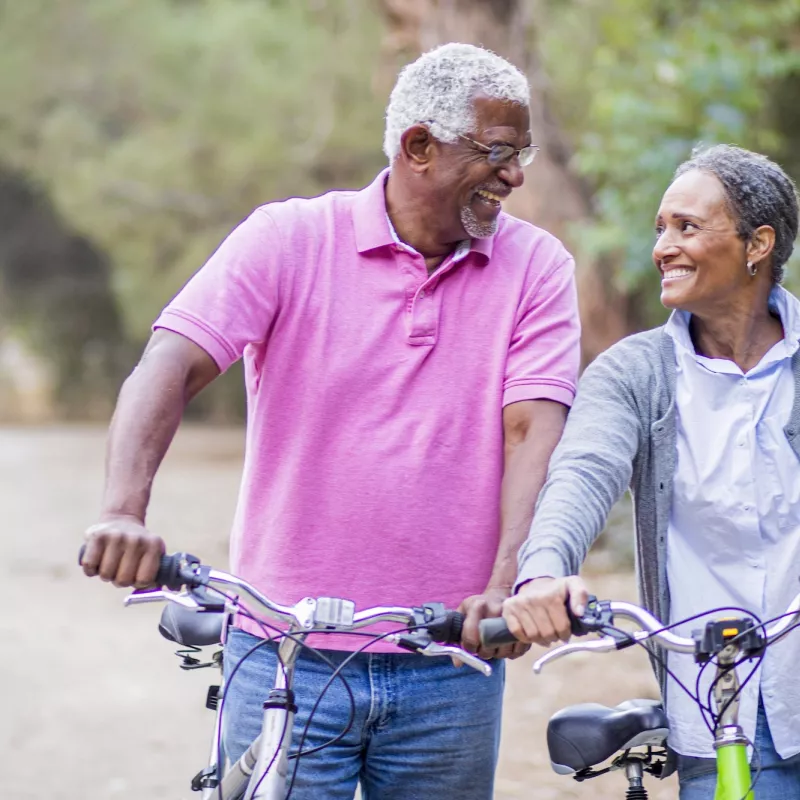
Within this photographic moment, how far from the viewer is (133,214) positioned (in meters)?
22.1

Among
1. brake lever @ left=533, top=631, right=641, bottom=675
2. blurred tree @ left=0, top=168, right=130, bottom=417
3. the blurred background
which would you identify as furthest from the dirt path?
blurred tree @ left=0, top=168, right=130, bottom=417

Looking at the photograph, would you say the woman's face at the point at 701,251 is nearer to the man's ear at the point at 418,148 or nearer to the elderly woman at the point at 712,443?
the elderly woman at the point at 712,443

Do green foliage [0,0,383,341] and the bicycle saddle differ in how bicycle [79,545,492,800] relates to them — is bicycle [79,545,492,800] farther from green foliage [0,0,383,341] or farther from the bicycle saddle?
green foliage [0,0,383,341]

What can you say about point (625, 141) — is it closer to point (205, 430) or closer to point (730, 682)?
Answer: point (730, 682)

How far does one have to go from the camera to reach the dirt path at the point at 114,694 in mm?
6586

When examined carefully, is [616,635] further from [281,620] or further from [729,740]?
[281,620]

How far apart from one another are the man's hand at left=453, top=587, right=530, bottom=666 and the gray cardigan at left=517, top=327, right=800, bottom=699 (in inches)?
6.1

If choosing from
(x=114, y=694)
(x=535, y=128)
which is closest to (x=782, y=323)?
(x=114, y=694)

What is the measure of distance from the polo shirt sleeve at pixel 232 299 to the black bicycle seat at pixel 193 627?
807 mm

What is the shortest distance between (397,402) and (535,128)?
8042mm

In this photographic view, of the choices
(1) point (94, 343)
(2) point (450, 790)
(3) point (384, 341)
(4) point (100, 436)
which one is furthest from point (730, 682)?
(1) point (94, 343)

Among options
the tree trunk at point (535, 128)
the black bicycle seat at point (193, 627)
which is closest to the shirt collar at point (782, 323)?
the black bicycle seat at point (193, 627)

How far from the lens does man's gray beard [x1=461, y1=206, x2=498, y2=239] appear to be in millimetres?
3113

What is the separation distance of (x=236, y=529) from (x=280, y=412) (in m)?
0.34
